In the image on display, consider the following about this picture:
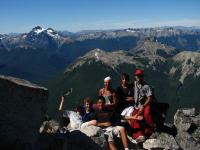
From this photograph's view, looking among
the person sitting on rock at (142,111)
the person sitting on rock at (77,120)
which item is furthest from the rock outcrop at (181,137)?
the person sitting on rock at (77,120)

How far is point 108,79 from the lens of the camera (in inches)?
787

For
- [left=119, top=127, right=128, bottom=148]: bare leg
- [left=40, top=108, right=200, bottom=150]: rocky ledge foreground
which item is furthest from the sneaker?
[left=119, top=127, right=128, bottom=148]: bare leg

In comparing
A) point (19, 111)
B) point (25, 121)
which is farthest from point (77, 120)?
point (19, 111)

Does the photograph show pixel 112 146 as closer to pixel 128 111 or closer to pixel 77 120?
pixel 77 120

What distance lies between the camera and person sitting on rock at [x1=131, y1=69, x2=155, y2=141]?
19.5m

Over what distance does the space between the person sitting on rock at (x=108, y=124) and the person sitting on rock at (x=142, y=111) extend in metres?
1.20

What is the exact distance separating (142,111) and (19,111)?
337 inches

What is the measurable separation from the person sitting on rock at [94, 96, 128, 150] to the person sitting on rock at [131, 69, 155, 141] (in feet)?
3.92

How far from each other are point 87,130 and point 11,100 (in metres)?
6.05

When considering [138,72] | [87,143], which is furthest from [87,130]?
[138,72]

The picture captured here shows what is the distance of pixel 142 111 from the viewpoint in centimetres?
1962

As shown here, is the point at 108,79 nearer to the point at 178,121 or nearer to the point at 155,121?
the point at 155,121

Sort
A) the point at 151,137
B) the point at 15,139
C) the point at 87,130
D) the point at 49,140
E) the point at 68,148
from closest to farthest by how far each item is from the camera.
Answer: the point at 15,139 → the point at 49,140 → the point at 68,148 → the point at 87,130 → the point at 151,137

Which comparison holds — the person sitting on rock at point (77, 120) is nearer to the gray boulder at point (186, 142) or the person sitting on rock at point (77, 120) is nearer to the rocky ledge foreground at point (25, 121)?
the rocky ledge foreground at point (25, 121)
